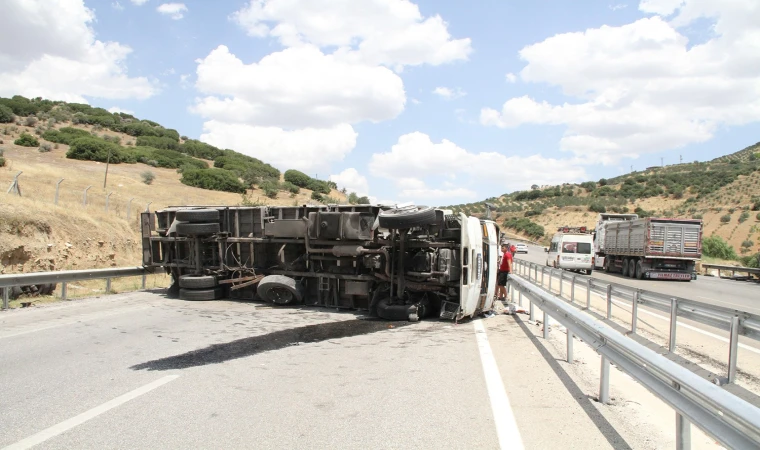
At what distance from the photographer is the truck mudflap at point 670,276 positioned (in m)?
27.9

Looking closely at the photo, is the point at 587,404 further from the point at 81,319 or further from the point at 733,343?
the point at 81,319

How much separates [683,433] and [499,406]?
204 cm

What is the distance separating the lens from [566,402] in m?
5.84

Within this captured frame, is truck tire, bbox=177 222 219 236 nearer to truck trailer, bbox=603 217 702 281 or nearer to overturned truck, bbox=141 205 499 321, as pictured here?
overturned truck, bbox=141 205 499 321

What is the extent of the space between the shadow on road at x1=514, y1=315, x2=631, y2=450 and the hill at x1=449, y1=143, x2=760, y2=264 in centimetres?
4246

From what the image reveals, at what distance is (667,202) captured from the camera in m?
80.5

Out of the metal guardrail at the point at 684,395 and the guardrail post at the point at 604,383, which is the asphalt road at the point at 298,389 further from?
the metal guardrail at the point at 684,395

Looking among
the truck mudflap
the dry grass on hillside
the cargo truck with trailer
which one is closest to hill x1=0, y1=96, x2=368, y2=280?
the dry grass on hillside

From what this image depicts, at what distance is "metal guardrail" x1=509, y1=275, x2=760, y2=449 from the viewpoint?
3.11 meters

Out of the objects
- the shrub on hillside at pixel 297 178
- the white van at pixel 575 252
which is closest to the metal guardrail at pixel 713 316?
the white van at pixel 575 252

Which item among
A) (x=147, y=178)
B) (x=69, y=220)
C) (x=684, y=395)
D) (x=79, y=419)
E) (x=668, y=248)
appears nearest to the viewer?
(x=684, y=395)

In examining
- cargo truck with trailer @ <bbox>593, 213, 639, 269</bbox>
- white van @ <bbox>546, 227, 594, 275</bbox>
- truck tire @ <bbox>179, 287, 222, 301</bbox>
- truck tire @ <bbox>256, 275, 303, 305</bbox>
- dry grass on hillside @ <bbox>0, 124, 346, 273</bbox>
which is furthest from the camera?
cargo truck with trailer @ <bbox>593, 213, 639, 269</bbox>

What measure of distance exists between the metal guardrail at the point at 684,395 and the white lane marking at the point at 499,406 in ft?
3.45

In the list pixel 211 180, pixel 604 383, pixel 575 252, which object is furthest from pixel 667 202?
pixel 604 383
